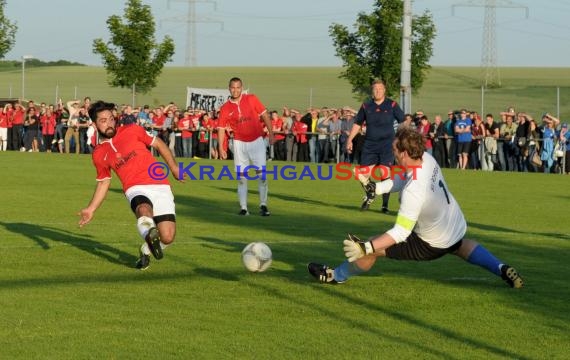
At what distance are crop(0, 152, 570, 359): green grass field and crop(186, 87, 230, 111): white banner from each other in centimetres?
2596

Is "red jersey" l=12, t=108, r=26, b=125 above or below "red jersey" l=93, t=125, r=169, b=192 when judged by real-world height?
above

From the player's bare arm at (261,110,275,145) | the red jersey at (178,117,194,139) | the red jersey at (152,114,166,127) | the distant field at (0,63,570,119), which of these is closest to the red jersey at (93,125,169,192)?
the player's bare arm at (261,110,275,145)

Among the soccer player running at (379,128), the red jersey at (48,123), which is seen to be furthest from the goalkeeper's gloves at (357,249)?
the red jersey at (48,123)

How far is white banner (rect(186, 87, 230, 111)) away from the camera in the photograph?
42.6 metres

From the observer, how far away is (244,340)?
7453 mm

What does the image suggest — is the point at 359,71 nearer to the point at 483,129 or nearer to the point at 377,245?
the point at 483,129

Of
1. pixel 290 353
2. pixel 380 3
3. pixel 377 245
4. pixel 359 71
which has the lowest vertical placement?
pixel 290 353

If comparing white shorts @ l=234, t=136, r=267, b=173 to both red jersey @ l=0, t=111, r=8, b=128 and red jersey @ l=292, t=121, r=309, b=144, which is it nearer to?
red jersey @ l=292, t=121, r=309, b=144

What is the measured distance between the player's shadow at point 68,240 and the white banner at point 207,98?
91.2 feet

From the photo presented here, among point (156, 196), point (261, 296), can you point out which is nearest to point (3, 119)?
point (156, 196)

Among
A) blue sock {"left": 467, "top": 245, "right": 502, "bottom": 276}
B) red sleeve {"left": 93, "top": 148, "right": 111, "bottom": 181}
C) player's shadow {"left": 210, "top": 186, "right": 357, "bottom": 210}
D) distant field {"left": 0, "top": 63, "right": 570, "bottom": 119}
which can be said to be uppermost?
distant field {"left": 0, "top": 63, "right": 570, "bottom": 119}

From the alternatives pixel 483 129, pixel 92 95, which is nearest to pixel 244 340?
pixel 483 129

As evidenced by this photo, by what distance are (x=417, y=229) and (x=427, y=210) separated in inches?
10.0

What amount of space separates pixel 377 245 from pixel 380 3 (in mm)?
39655
